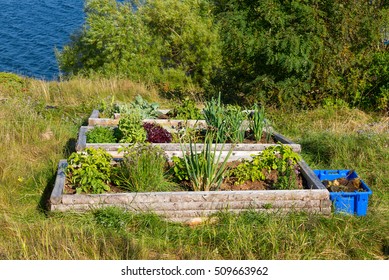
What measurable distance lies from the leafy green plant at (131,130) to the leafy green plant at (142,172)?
3.35ft

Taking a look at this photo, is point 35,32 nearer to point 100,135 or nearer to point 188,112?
point 188,112

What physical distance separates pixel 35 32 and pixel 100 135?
26969 millimetres

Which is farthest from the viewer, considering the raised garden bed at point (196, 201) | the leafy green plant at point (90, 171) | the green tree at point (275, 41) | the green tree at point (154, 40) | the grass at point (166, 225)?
the green tree at point (154, 40)

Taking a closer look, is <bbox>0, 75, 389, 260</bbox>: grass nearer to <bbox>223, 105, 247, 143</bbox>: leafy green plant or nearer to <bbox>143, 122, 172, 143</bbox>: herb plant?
<bbox>223, 105, 247, 143</bbox>: leafy green plant

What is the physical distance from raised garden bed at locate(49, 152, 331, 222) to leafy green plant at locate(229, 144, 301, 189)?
39cm

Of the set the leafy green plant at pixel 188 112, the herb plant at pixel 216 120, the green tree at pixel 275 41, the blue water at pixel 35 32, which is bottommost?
the blue water at pixel 35 32

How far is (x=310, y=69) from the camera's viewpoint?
1045cm

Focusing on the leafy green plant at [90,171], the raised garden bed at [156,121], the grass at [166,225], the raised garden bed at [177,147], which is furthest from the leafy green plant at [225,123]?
the leafy green plant at [90,171]

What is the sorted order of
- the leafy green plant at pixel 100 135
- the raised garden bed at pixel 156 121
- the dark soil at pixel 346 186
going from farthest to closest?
1. the raised garden bed at pixel 156 121
2. the leafy green plant at pixel 100 135
3. the dark soil at pixel 346 186

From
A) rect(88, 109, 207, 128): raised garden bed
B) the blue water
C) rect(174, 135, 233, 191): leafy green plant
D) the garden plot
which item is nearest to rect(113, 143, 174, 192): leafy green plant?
the garden plot

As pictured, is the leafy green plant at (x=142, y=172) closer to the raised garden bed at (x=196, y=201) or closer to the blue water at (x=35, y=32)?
the raised garden bed at (x=196, y=201)

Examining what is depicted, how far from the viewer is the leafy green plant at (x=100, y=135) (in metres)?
7.74
